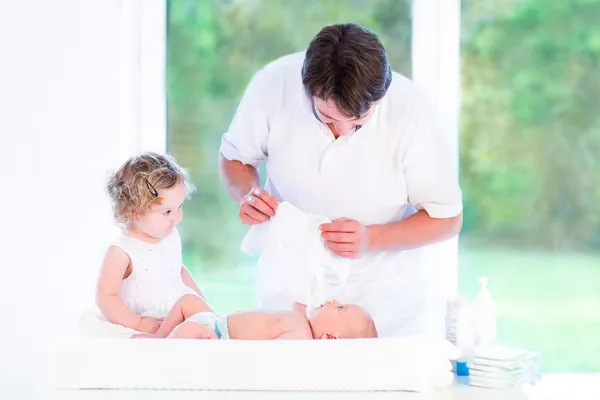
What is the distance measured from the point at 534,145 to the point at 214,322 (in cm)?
158

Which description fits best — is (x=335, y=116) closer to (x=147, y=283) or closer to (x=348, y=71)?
(x=348, y=71)

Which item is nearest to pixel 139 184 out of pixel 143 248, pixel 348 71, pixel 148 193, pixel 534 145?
pixel 148 193

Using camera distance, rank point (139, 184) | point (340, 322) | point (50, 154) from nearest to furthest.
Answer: point (340, 322)
point (139, 184)
point (50, 154)

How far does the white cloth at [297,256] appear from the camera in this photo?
7.93ft

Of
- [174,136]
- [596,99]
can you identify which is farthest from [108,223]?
[596,99]

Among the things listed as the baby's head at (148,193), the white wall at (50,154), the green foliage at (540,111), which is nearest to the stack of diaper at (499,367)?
the baby's head at (148,193)

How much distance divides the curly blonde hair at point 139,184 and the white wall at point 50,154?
2.12ft

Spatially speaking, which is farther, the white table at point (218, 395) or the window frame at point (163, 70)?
the window frame at point (163, 70)

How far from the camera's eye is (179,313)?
2.34 metres

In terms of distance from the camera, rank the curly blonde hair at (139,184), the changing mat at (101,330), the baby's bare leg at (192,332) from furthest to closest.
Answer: the curly blonde hair at (139,184) < the changing mat at (101,330) < the baby's bare leg at (192,332)

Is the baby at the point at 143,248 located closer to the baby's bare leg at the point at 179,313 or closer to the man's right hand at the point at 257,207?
the baby's bare leg at the point at 179,313

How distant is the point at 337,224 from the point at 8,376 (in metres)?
1.46

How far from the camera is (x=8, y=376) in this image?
3107mm

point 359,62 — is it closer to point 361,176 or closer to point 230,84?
point 361,176
